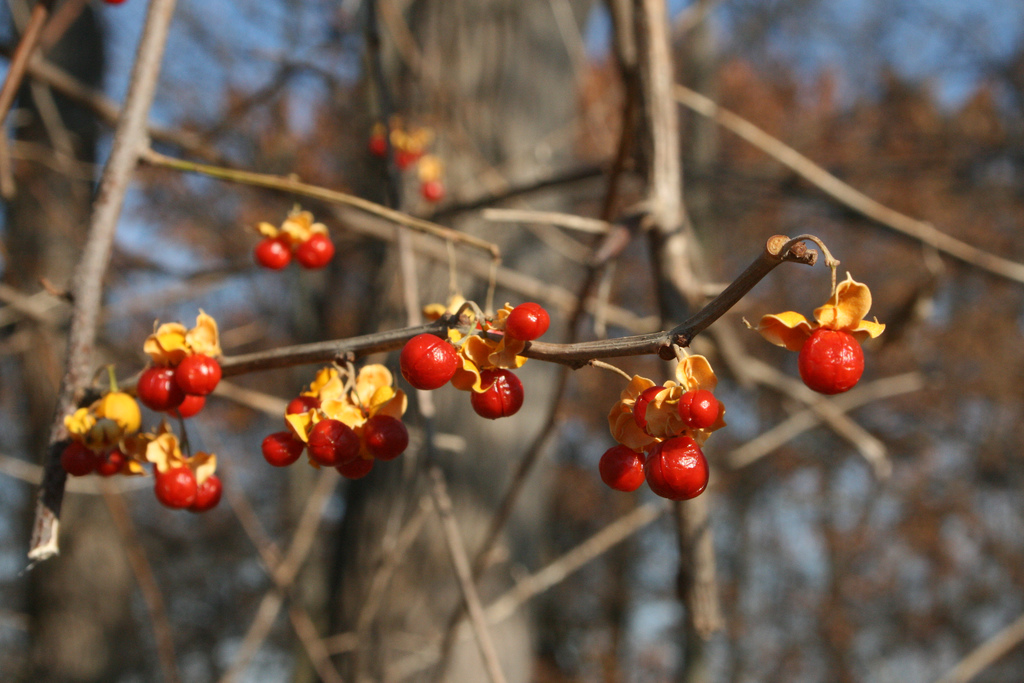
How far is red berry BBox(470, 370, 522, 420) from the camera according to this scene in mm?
761

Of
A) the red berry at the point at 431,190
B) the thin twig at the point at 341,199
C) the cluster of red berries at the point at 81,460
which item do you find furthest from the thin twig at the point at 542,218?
the red berry at the point at 431,190

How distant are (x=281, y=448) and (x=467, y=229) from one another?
2.28 meters

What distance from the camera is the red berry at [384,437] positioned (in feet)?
2.63

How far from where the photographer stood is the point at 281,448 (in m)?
0.84

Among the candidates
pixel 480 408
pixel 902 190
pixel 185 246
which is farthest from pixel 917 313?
pixel 902 190

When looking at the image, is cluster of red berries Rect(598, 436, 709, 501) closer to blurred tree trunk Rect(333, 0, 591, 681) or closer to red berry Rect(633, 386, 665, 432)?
red berry Rect(633, 386, 665, 432)

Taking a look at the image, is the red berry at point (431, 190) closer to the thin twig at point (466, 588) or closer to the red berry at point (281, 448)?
the thin twig at point (466, 588)

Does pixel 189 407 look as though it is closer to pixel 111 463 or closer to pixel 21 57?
pixel 111 463

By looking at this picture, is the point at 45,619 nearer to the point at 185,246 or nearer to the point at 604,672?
the point at 185,246

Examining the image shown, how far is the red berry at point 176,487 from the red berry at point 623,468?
1.79 feet

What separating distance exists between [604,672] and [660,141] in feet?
34.2

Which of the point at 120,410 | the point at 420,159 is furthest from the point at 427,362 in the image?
the point at 420,159

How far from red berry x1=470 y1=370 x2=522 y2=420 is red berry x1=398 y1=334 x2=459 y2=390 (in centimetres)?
5

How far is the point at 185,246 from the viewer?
27.7 ft
